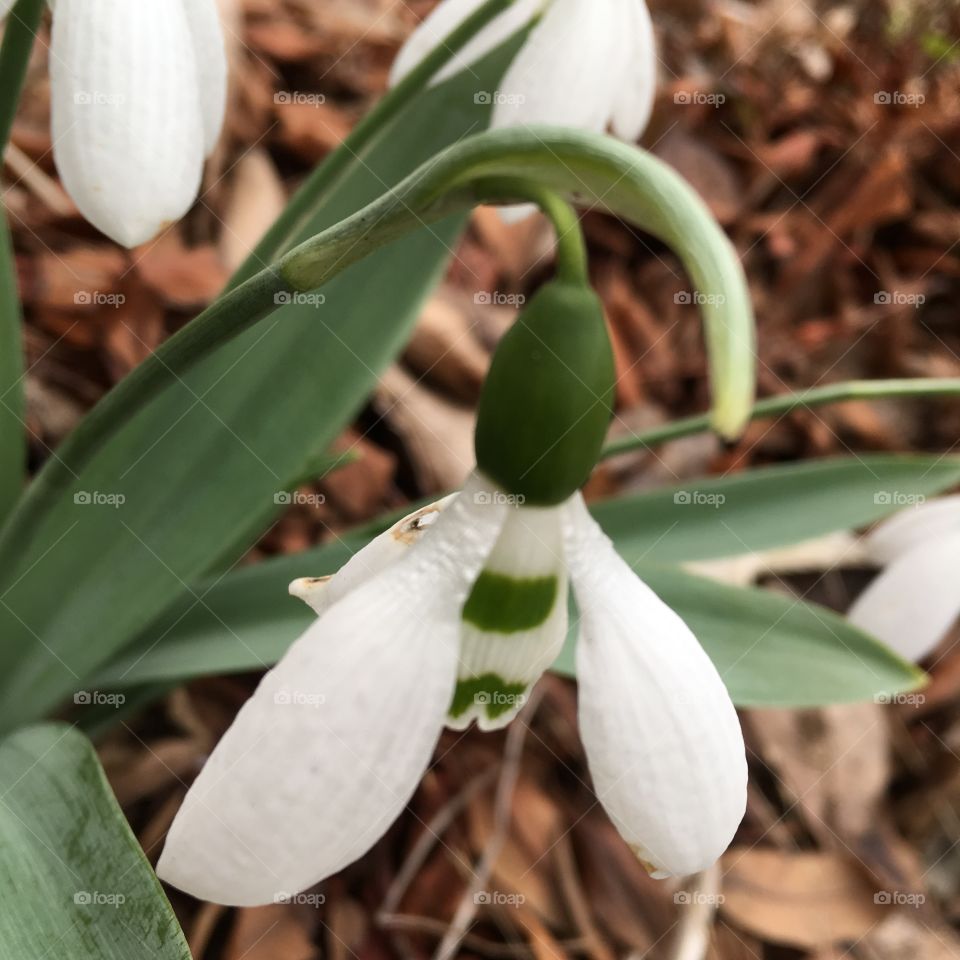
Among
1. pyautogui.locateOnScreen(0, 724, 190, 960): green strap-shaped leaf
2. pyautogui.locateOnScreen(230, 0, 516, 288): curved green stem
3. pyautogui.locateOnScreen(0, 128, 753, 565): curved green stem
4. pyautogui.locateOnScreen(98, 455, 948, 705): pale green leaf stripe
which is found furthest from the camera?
pyautogui.locateOnScreen(98, 455, 948, 705): pale green leaf stripe

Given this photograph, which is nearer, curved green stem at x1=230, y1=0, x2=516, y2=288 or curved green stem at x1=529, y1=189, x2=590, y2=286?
curved green stem at x1=529, y1=189, x2=590, y2=286

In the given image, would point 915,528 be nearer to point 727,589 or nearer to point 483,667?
point 727,589

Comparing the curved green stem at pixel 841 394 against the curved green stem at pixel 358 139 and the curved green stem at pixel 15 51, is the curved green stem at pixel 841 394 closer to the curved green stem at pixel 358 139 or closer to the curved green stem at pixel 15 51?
the curved green stem at pixel 358 139

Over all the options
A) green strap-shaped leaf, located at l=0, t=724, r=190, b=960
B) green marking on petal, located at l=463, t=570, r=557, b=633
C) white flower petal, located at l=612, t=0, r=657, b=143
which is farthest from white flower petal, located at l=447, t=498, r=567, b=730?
white flower petal, located at l=612, t=0, r=657, b=143

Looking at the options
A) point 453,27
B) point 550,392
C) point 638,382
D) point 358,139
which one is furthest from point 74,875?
point 638,382

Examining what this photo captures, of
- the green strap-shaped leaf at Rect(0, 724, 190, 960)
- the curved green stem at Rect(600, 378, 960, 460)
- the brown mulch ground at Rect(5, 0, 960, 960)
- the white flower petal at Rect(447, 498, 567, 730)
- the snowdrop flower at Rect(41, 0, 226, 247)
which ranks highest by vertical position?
the snowdrop flower at Rect(41, 0, 226, 247)

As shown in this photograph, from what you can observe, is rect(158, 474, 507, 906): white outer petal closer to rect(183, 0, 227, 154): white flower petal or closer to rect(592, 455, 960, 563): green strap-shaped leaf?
rect(183, 0, 227, 154): white flower petal
